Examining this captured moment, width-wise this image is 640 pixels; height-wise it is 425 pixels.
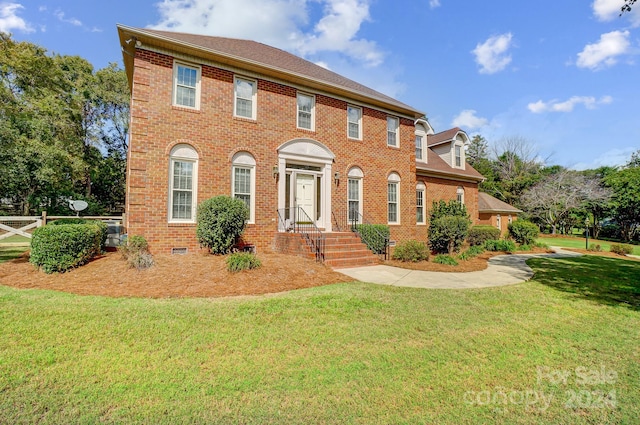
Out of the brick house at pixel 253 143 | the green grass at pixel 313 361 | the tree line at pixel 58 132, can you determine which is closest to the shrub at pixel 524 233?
the brick house at pixel 253 143

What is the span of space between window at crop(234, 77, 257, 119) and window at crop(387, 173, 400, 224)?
6.81 m

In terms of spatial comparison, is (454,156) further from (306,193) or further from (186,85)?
(186,85)

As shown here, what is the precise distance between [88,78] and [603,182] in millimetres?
47880

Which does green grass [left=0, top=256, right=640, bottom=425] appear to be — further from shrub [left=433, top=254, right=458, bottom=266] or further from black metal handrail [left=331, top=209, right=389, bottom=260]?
black metal handrail [left=331, top=209, right=389, bottom=260]

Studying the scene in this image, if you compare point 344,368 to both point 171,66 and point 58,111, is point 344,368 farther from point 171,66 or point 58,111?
point 58,111

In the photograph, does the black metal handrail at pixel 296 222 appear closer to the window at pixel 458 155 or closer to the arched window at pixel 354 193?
the arched window at pixel 354 193

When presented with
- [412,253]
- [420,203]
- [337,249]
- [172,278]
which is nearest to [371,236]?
[412,253]

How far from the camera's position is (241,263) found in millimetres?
7059

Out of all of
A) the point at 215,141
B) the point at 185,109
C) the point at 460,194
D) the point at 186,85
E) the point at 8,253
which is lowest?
the point at 8,253

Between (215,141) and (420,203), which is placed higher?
(215,141)

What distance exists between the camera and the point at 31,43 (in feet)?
69.9

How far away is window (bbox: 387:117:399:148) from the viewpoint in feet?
45.9

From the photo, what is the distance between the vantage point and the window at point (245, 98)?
10.4 m

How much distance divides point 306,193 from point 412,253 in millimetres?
4549
